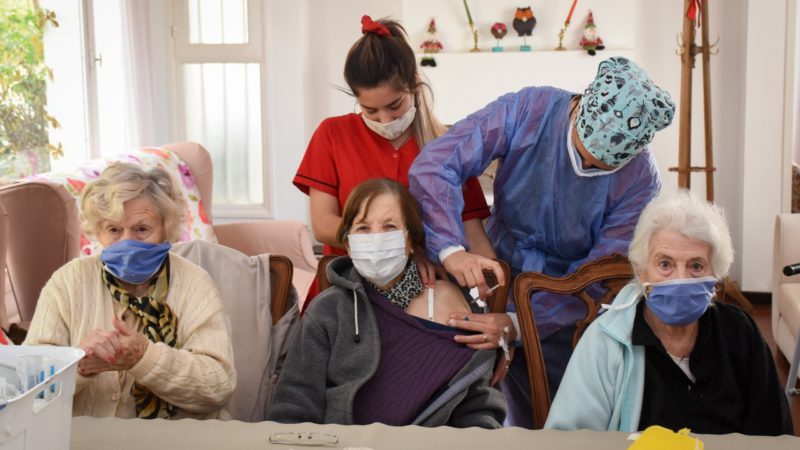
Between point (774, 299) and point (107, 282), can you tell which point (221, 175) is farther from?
point (107, 282)

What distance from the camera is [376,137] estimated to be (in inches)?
93.4

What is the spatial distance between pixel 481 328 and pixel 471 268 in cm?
14

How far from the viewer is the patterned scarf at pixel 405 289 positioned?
2086mm

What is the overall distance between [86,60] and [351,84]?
3.11 meters

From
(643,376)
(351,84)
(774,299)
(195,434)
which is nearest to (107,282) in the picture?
(195,434)

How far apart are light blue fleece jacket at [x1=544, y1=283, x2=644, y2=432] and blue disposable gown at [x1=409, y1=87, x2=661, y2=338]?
375 mm

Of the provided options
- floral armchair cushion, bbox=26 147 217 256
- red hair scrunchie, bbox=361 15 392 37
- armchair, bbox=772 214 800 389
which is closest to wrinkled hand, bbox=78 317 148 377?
red hair scrunchie, bbox=361 15 392 37

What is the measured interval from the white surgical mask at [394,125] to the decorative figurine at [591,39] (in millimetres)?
3747

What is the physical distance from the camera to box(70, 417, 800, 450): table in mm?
1443

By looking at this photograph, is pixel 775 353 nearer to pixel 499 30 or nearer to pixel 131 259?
pixel 499 30

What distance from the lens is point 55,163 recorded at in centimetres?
469

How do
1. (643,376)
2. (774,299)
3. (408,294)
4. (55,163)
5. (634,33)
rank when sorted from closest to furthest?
1. (643,376)
2. (408,294)
3. (774,299)
4. (55,163)
5. (634,33)

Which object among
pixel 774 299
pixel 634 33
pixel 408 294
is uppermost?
pixel 634 33

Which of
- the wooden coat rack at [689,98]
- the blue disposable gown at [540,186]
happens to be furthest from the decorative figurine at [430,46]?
the blue disposable gown at [540,186]
